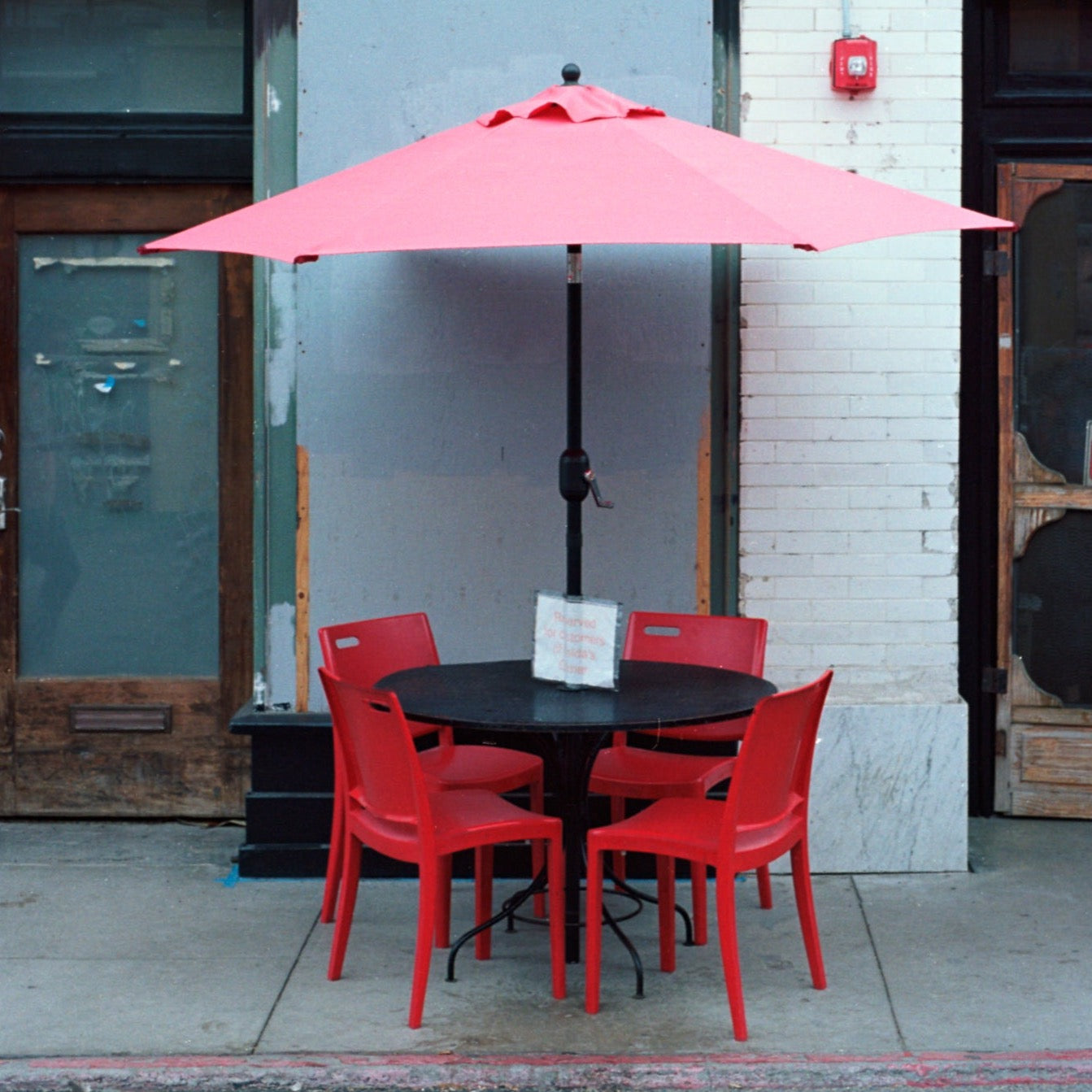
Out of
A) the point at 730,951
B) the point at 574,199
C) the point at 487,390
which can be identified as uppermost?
the point at 574,199

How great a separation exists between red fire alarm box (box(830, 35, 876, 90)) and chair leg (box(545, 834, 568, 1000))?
297 centimetres

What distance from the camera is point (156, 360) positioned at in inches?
254

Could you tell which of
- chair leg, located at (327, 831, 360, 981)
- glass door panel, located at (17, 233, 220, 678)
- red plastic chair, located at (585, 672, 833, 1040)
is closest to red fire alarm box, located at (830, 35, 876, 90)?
red plastic chair, located at (585, 672, 833, 1040)

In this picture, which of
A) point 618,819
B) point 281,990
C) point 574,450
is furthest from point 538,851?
point 574,450

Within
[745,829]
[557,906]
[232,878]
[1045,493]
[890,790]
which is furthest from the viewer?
[1045,493]

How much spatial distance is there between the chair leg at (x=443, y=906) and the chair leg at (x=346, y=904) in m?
0.33

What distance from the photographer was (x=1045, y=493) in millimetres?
6340

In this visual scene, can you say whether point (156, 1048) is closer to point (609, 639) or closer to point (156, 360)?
point (609, 639)

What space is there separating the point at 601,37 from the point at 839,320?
132 centimetres

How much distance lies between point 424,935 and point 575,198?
1982mm

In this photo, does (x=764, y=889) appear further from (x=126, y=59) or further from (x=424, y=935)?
(x=126, y=59)

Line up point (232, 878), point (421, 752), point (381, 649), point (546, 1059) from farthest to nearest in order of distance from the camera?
point (232, 878) < point (421, 752) < point (381, 649) < point (546, 1059)

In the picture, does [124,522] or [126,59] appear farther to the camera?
[124,522]

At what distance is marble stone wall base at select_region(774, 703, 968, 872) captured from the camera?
19.2ft
